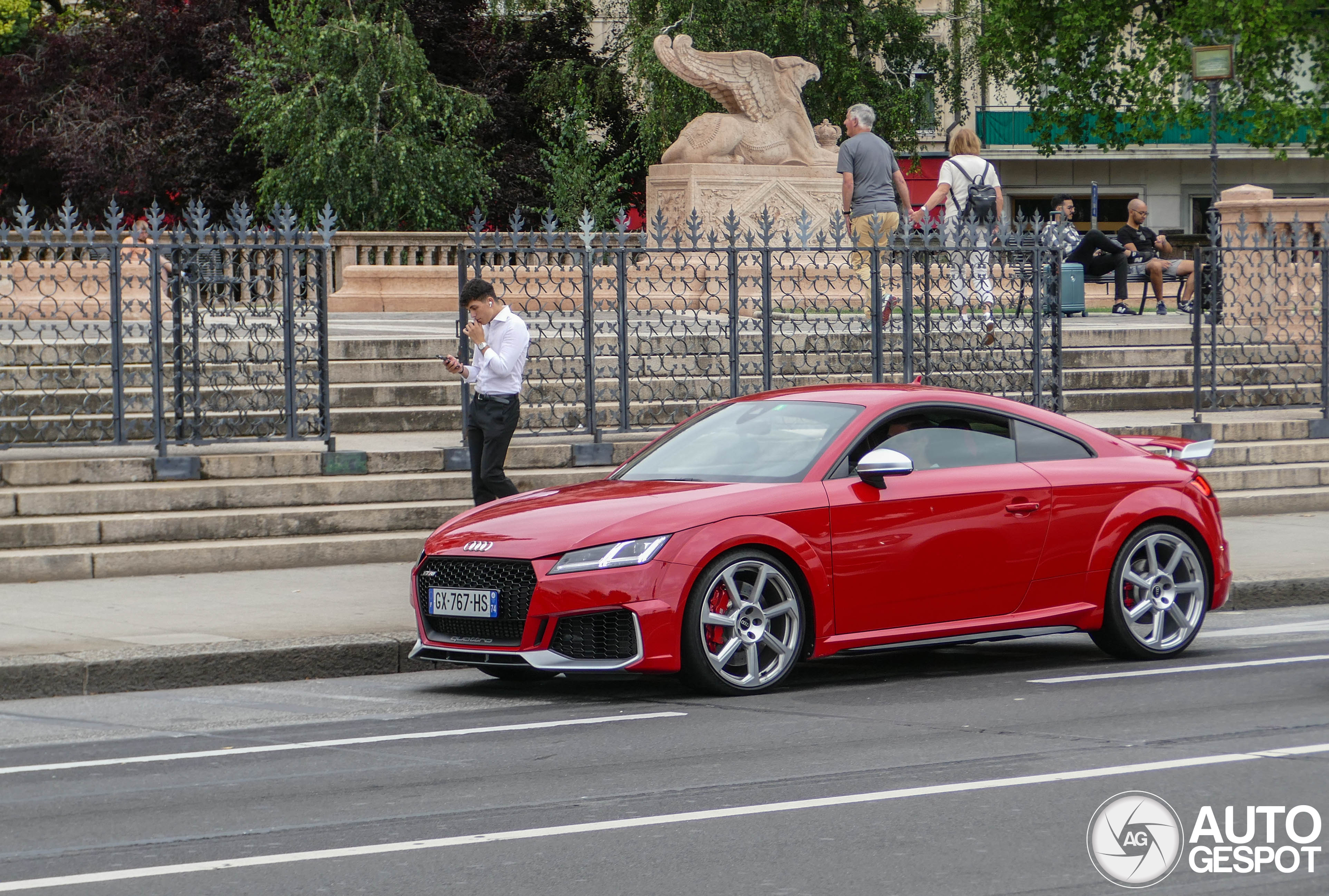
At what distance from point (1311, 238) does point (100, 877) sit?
53.9 feet

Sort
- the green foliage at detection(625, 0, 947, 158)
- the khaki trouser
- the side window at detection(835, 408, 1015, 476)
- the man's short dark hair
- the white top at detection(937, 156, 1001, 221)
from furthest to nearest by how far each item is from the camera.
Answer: the green foliage at detection(625, 0, 947, 158) → the white top at detection(937, 156, 1001, 221) → the khaki trouser → the man's short dark hair → the side window at detection(835, 408, 1015, 476)

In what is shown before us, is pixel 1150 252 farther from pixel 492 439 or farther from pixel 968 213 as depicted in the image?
pixel 492 439

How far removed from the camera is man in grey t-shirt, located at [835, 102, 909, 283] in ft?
60.3

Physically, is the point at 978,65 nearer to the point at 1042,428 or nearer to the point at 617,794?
the point at 1042,428

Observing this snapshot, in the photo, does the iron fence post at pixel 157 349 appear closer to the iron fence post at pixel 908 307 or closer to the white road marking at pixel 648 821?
the iron fence post at pixel 908 307

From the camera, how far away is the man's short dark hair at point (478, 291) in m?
11.8

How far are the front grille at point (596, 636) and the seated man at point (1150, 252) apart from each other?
61.5 feet

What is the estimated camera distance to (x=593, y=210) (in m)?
39.5

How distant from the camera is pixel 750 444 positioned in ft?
29.9

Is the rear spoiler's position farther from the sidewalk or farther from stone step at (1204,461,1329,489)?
stone step at (1204,461,1329,489)

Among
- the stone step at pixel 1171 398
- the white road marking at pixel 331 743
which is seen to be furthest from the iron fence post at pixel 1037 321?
the white road marking at pixel 331 743

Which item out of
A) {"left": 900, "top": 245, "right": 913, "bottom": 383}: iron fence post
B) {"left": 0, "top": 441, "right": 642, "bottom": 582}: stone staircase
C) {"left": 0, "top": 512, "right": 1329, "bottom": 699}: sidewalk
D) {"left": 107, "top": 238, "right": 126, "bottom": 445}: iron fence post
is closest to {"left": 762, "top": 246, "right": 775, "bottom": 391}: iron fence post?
{"left": 900, "top": 245, "right": 913, "bottom": 383}: iron fence post

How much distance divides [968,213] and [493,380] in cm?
786

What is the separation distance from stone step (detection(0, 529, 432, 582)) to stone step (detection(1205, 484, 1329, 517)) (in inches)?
266
